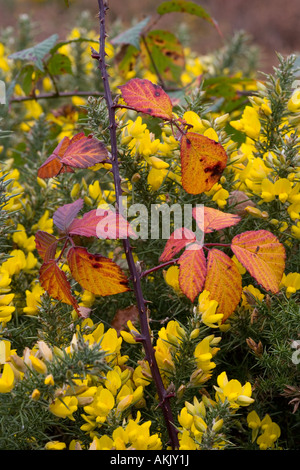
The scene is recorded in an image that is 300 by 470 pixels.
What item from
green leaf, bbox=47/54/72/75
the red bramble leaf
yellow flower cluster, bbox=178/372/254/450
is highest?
green leaf, bbox=47/54/72/75

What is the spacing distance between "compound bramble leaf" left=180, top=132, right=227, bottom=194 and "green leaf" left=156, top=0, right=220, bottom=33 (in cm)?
91

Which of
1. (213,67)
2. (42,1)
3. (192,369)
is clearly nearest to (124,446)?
(192,369)

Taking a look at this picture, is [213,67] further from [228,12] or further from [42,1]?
[42,1]

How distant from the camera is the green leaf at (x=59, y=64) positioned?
148 cm

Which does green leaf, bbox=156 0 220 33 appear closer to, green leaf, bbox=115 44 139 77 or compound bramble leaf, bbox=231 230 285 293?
green leaf, bbox=115 44 139 77

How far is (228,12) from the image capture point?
23.4 feet

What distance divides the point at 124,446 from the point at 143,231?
34 centimetres

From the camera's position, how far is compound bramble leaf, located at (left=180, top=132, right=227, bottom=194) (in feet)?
2.38

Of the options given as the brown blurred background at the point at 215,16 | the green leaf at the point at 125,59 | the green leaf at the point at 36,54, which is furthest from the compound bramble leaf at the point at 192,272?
the brown blurred background at the point at 215,16

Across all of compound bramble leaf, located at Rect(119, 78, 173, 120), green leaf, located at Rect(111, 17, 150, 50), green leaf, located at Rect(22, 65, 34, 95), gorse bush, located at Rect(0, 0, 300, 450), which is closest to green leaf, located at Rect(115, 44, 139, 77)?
green leaf, located at Rect(111, 17, 150, 50)

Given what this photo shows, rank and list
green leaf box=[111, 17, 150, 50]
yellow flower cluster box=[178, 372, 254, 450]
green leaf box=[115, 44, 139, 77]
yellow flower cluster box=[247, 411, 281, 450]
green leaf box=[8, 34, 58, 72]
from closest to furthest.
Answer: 1. yellow flower cluster box=[178, 372, 254, 450]
2. yellow flower cluster box=[247, 411, 281, 450]
3. green leaf box=[8, 34, 58, 72]
4. green leaf box=[111, 17, 150, 50]
5. green leaf box=[115, 44, 139, 77]

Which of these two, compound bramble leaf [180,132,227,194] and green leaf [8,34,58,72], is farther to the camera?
green leaf [8,34,58,72]

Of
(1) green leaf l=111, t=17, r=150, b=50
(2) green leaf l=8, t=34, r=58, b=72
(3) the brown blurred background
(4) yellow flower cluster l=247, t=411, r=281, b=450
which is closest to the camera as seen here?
(4) yellow flower cluster l=247, t=411, r=281, b=450

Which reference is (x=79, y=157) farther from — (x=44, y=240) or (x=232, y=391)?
(x=232, y=391)
